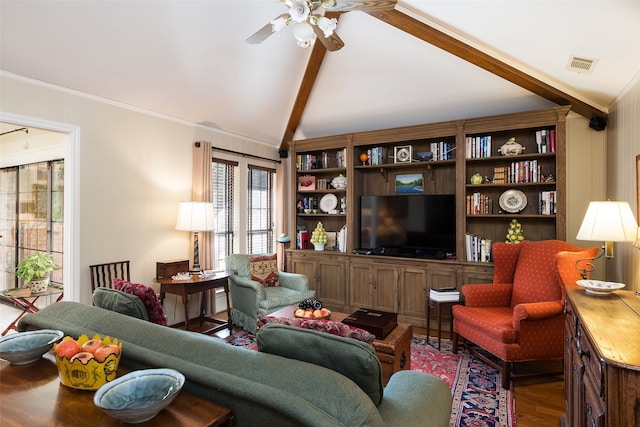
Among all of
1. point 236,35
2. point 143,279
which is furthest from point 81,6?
point 143,279

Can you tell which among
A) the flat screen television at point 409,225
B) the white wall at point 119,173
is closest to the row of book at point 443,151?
the flat screen television at point 409,225

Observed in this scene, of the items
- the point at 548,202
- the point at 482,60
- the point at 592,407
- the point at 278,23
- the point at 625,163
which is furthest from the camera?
the point at 548,202

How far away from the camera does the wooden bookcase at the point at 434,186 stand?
3.76m

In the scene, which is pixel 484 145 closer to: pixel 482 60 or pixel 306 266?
pixel 482 60

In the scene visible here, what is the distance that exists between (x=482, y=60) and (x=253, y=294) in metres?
3.27

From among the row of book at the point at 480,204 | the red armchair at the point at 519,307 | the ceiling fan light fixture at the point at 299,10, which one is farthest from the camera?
the row of book at the point at 480,204

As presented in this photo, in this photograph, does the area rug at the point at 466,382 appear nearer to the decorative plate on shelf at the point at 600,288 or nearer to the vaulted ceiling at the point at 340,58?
the decorative plate on shelf at the point at 600,288

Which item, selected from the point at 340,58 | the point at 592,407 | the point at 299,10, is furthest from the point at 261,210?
the point at 592,407

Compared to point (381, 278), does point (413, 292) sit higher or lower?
lower

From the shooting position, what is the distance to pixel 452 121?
159 inches

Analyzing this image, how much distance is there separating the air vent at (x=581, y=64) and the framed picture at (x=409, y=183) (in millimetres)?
1991

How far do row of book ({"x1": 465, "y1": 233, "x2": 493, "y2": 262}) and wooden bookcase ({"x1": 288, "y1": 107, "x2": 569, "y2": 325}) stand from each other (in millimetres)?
68

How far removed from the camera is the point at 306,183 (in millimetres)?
5316

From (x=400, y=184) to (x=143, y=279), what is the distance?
342 centimetres
